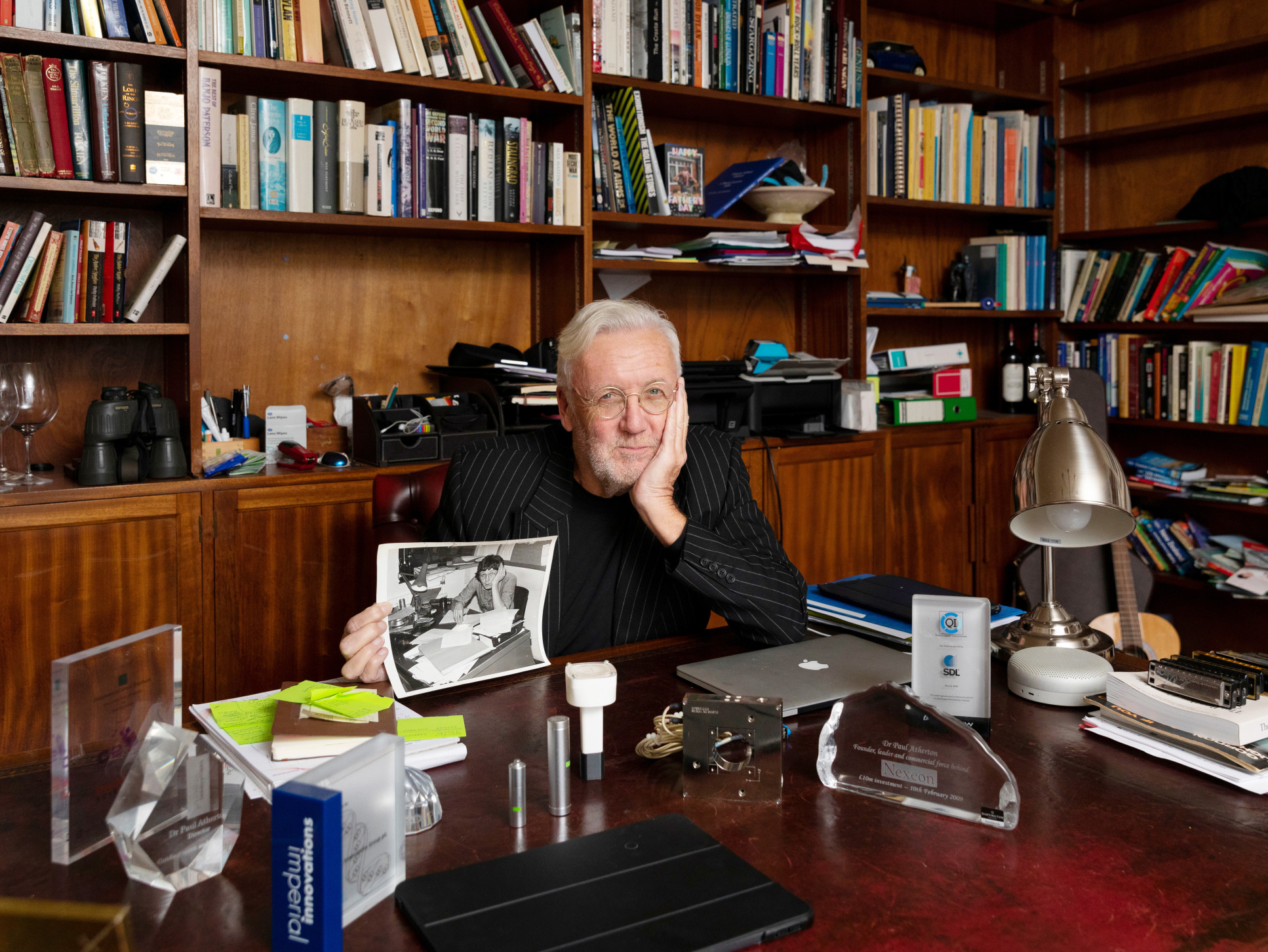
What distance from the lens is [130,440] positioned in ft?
7.71

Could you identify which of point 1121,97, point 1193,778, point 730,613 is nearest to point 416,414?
point 730,613

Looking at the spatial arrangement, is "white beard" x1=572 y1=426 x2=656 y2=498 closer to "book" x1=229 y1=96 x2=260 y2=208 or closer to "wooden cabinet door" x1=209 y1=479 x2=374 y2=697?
"wooden cabinet door" x1=209 y1=479 x2=374 y2=697

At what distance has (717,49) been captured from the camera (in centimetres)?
314

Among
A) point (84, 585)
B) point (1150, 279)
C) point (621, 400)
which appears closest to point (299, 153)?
point (84, 585)

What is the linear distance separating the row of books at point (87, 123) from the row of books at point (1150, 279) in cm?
311

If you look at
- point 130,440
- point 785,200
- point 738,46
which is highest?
point 738,46

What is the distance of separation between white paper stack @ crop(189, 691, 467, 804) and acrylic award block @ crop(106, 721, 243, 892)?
11 cm

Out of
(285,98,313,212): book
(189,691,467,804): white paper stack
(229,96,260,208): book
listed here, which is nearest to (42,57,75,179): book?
(229,96,260,208): book

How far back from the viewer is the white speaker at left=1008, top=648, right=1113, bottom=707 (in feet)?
4.29

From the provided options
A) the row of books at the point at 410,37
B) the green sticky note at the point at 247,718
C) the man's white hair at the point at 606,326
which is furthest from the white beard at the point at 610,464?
the row of books at the point at 410,37

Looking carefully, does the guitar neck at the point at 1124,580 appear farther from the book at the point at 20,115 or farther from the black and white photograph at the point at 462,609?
the book at the point at 20,115

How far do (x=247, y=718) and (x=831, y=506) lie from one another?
2379mm

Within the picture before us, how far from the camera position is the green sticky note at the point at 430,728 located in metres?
1.16

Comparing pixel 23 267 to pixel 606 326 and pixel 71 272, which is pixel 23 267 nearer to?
pixel 71 272
